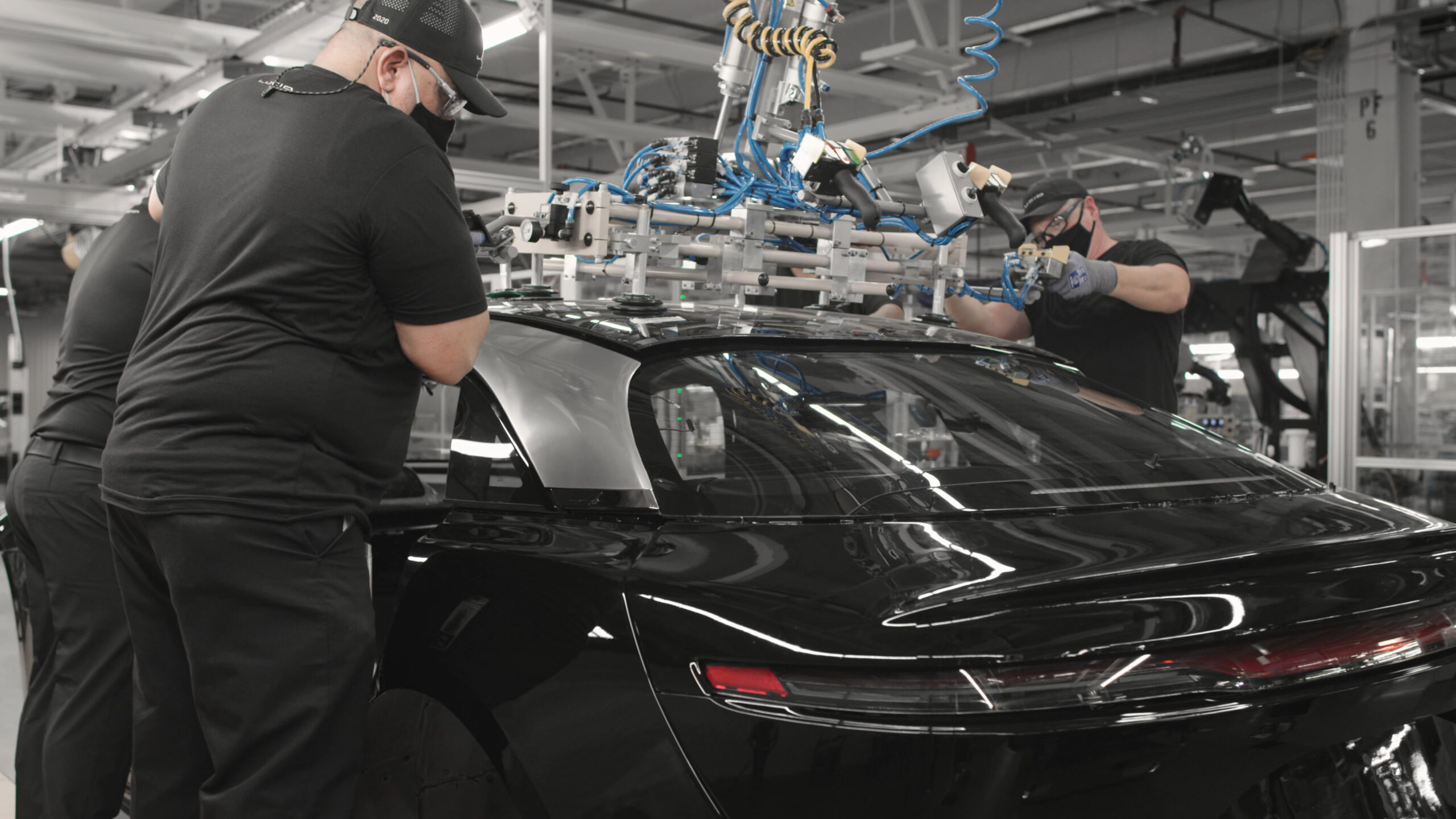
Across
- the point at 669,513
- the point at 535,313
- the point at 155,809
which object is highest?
the point at 535,313

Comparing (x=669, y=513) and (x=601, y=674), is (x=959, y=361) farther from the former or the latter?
(x=601, y=674)

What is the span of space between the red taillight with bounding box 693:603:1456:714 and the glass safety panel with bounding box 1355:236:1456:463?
5520mm

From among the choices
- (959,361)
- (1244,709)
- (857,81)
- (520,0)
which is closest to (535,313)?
(959,361)

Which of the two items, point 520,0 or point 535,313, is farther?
point 520,0

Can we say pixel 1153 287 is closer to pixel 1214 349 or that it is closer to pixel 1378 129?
pixel 1378 129

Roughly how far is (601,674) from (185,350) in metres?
0.69

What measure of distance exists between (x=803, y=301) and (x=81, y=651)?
1852 mm

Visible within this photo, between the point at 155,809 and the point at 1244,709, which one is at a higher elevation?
the point at 1244,709

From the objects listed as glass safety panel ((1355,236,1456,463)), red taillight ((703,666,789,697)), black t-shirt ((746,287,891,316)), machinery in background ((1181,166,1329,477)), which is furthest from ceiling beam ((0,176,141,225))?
red taillight ((703,666,789,697))

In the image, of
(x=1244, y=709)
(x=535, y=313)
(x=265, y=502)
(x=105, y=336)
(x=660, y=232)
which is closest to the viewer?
(x=1244, y=709)

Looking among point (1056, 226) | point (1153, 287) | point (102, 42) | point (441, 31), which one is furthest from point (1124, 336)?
point (102, 42)

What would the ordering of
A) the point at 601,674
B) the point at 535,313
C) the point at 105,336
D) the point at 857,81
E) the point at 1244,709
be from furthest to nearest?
the point at 857,81
the point at 105,336
the point at 535,313
the point at 601,674
the point at 1244,709

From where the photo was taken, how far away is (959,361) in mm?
1983

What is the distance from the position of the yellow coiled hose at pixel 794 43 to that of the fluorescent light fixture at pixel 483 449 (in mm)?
1341
